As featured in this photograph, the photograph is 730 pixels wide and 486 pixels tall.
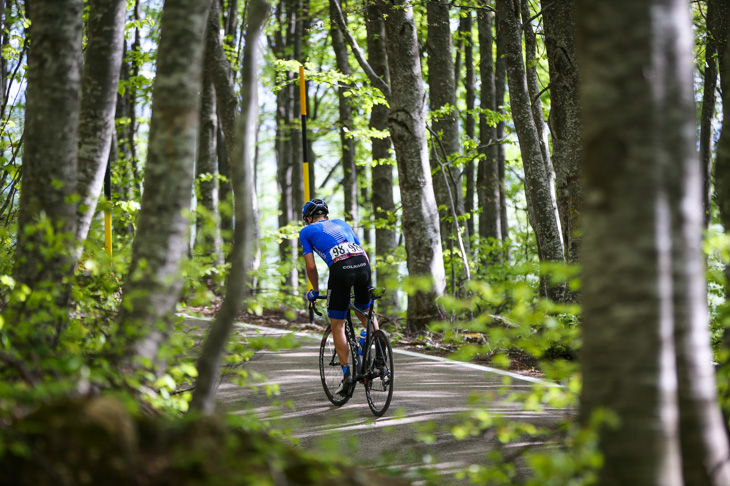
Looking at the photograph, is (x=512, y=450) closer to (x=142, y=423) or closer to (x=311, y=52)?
(x=142, y=423)

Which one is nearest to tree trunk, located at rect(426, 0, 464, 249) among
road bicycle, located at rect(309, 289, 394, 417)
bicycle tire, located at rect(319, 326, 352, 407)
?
bicycle tire, located at rect(319, 326, 352, 407)

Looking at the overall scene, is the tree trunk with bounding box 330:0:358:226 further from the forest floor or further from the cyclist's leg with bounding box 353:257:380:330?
the cyclist's leg with bounding box 353:257:380:330

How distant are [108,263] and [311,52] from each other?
2174 cm

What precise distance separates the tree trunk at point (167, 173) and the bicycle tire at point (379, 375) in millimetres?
3271

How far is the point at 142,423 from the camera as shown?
2.71m

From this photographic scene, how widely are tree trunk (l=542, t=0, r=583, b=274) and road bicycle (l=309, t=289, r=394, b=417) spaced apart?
2.74 meters

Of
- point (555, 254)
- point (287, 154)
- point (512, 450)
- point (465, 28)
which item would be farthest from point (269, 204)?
point (512, 450)

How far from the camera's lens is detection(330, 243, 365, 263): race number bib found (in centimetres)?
700

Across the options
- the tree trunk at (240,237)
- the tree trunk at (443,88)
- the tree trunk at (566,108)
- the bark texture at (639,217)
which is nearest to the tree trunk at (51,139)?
the tree trunk at (240,237)

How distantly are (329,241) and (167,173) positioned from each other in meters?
3.53

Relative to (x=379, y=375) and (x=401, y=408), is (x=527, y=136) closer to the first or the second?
(x=379, y=375)

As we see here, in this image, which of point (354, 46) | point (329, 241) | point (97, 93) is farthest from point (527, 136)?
point (97, 93)

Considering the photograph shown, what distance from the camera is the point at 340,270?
6988 mm

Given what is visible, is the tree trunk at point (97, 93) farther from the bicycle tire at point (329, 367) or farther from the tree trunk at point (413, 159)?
the tree trunk at point (413, 159)
